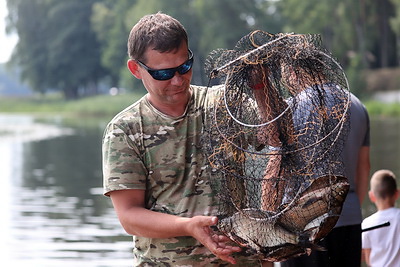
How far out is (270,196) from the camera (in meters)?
3.26

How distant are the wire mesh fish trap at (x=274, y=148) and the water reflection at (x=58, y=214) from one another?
6.43 m

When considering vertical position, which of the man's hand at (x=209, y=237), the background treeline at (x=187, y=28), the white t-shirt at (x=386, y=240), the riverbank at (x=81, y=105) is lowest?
the white t-shirt at (x=386, y=240)

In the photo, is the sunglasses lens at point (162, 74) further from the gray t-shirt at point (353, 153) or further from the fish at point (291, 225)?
the gray t-shirt at point (353, 153)

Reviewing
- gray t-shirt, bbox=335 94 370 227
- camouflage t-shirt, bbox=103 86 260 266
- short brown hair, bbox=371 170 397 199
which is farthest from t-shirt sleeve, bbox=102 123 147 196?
short brown hair, bbox=371 170 397 199

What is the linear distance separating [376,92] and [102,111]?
81.3 feet

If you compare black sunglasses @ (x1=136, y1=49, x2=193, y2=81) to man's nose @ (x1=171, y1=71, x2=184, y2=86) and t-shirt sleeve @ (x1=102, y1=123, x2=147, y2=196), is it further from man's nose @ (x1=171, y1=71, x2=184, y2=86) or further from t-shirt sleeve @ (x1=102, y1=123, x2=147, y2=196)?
t-shirt sleeve @ (x1=102, y1=123, x2=147, y2=196)

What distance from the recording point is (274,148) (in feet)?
10.8

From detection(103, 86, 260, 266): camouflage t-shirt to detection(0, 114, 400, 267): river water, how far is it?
6.45 metres

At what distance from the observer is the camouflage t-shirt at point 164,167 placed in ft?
10.3

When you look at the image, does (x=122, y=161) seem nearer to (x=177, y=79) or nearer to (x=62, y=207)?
(x=177, y=79)

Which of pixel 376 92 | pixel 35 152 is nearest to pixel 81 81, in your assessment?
pixel 376 92

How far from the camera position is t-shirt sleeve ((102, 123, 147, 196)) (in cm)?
313

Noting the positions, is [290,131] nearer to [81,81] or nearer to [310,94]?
[310,94]

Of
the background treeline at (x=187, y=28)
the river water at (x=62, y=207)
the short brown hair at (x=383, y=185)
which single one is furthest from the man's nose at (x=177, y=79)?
the background treeline at (x=187, y=28)
